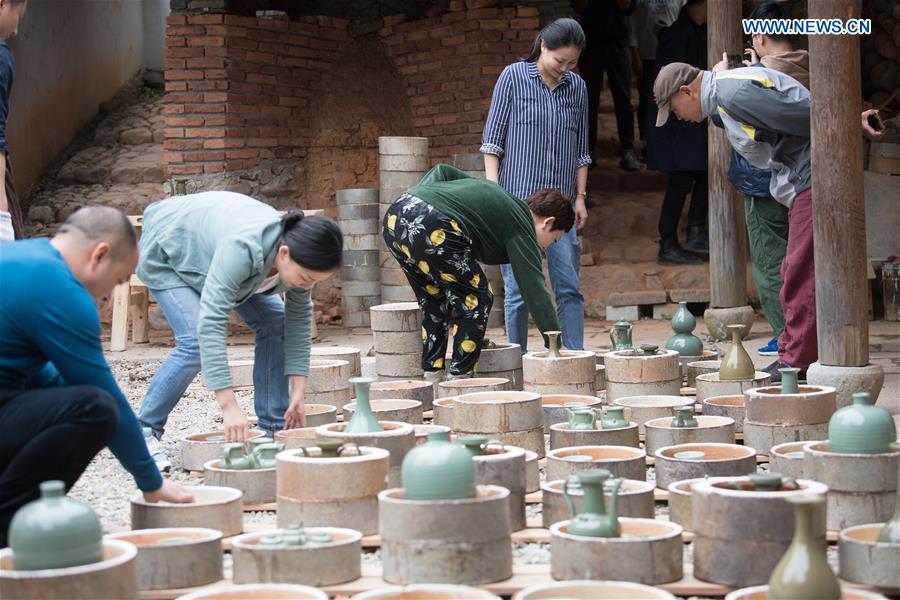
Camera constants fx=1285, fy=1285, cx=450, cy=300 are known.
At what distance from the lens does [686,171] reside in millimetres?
9266

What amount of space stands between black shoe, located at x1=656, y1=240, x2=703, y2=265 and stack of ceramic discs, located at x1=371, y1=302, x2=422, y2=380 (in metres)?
3.95

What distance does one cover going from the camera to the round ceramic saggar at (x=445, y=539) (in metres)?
3.12

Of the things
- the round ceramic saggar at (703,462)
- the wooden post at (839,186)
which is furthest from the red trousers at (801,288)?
the round ceramic saggar at (703,462)

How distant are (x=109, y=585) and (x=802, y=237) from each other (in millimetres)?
3512

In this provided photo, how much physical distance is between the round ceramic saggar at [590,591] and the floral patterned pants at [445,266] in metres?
2.86

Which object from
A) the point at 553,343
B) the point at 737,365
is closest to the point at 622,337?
the point at 553,343

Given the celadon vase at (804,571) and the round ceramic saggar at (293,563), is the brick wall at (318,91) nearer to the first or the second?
the round ceramic saggar at (293,563)

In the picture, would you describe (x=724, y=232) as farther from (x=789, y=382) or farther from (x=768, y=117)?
(x=789, y=382)

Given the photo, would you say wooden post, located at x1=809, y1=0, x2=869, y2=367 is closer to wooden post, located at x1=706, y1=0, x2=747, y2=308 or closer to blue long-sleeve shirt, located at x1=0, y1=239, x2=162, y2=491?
wooden post, located at x1=706, y1=0, x2=747, y2=308

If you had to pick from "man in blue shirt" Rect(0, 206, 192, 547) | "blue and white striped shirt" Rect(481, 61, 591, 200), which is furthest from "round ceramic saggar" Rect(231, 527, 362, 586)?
"blue and white striped shirt" Rect(481, 61, 591, 200)

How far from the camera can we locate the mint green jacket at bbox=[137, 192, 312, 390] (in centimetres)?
417

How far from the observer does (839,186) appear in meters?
4.95

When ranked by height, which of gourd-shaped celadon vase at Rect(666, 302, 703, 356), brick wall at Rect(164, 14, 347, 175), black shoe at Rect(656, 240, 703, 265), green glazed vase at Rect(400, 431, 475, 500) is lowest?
green glazed vase at Rect(400, 431, 475, 500)

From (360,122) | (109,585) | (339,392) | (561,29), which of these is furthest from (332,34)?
(109,585)
